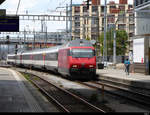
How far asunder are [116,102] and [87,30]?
99823mm

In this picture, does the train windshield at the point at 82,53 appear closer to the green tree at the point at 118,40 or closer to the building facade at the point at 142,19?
the building facade at the point at 142,19

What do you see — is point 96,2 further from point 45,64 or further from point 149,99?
point 149,99

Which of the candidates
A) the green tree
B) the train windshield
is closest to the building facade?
the train windshield

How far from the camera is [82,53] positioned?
2597 cm

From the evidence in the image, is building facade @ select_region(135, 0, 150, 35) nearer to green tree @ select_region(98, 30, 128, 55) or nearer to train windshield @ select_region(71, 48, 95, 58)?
train windshield @ select_region(71, 48, 95, 58)

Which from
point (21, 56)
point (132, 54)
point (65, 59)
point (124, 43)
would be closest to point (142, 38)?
point (132, 54)

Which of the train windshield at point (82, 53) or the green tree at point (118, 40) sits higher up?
the green tree at point (118, 40)

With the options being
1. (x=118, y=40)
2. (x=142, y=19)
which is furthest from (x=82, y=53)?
(x=118, y=40)

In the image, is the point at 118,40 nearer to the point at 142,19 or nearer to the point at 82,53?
the point at 142,19

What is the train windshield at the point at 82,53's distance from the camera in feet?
84.4

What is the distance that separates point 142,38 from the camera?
30781 mm

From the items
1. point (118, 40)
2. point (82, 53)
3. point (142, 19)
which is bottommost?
point (82, 53)

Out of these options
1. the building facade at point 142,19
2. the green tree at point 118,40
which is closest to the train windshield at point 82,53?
the building facade at point 142,19

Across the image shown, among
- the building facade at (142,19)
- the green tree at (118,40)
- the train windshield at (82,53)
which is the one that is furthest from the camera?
the green tree at (118,40)
